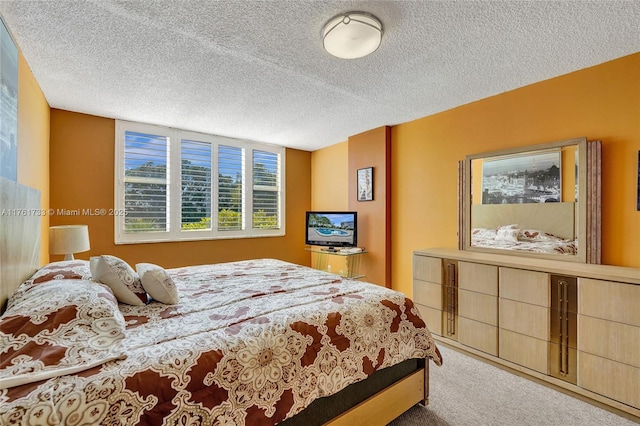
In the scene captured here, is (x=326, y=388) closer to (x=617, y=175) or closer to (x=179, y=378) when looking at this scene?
(x=179, y=378)

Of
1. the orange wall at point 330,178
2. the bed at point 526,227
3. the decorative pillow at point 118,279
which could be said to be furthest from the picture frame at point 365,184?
the decorative pillow at point 118,279

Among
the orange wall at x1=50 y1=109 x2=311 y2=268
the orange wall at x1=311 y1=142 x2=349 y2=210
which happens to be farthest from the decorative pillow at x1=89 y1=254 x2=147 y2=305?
the orange wall at x1=311 y1=142 x2=349 y2=210

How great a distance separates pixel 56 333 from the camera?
1121 mm

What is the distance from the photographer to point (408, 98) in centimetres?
293

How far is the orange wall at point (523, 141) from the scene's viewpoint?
2.15 meters

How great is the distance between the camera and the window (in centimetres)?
365

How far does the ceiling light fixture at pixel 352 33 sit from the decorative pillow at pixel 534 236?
7.11 ft

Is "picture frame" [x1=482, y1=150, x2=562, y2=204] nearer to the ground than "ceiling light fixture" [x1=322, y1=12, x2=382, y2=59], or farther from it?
nearer to the ground

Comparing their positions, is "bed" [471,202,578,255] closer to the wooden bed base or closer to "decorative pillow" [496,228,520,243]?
"decorative pillow" [496,228,520,243]

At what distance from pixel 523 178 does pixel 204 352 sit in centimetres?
296

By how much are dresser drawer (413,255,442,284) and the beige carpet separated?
85 cm

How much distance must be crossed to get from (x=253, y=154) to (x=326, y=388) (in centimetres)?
397

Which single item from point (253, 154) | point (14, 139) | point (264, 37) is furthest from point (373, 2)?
point (253, 154)

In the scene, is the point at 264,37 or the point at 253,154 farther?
the point at 253,154
